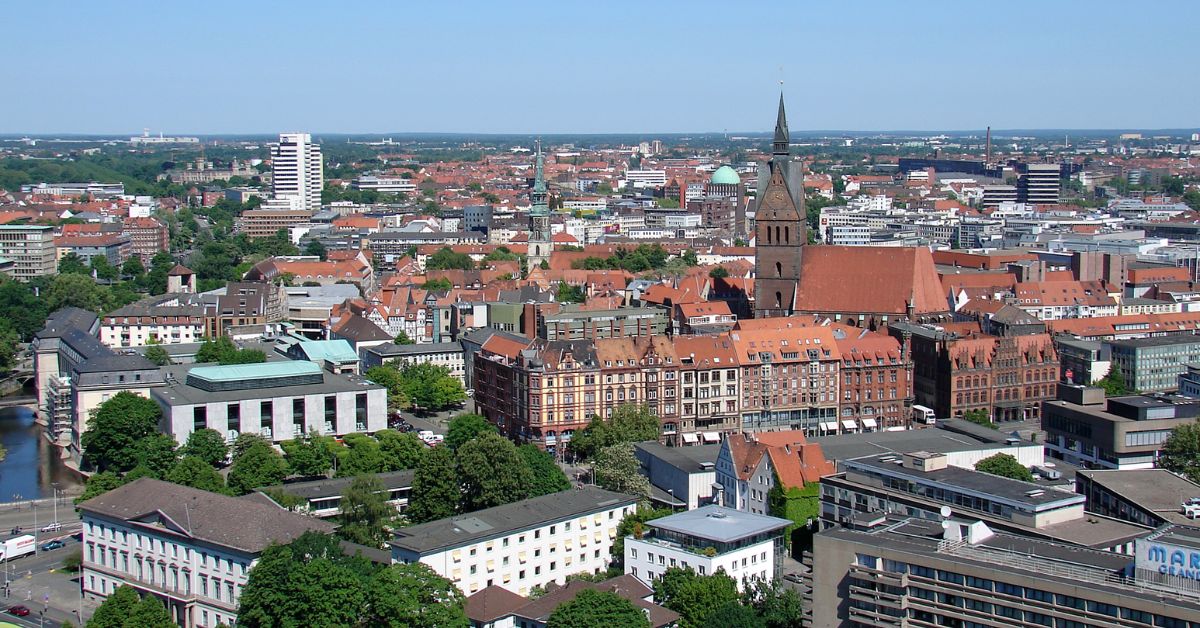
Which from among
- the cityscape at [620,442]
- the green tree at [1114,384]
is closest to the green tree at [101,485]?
the cityscape at [620,442]

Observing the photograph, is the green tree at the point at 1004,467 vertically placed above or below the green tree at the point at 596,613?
above

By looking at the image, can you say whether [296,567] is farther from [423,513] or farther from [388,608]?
[423,513]

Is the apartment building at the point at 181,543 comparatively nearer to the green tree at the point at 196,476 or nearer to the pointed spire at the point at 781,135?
the green tree at the point at 196,476

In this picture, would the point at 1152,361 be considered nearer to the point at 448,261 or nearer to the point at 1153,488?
the point at 1153,488

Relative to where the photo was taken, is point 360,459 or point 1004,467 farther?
point 360,459

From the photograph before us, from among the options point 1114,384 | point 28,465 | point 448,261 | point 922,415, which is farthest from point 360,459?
point 448,261

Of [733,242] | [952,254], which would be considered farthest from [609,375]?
[733,242]

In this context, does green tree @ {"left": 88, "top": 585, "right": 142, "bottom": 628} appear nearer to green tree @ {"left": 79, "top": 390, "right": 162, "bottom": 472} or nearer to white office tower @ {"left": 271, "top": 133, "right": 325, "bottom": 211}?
green tree @ {"left": 79, "top": 390, "right": 162, "bottom": 472}
